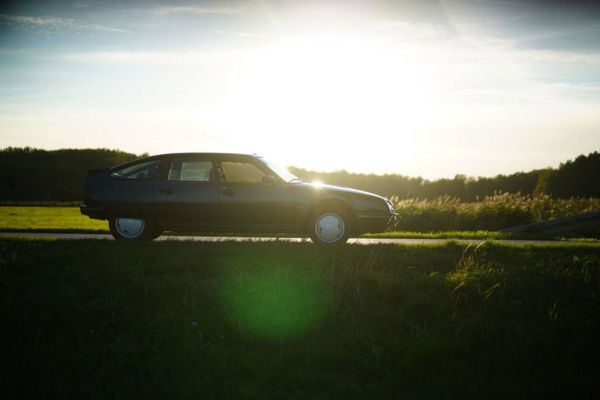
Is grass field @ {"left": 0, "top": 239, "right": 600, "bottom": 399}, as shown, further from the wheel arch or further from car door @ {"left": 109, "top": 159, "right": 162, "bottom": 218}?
car door @ {"left": 109, "top": 159, "right": 162, "bottom": 218}

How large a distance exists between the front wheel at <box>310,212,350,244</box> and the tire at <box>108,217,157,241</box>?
123 inches

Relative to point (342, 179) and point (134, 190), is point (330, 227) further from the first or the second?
point (342, 179)

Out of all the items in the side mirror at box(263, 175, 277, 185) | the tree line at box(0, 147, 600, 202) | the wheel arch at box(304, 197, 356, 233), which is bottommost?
the wheel arch at box(304, 197, 356, 233)

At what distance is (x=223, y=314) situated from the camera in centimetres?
703

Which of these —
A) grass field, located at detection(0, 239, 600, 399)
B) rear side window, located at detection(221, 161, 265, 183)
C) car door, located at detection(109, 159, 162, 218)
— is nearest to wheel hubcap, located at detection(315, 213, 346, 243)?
grass field, located at detection(0, 239, 600, 399)

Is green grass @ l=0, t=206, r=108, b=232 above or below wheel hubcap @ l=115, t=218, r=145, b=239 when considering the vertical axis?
below

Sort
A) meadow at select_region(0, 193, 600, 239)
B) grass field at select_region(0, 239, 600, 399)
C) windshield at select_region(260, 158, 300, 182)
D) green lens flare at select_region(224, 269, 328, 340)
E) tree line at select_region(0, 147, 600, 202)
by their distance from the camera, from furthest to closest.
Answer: tree line at select_region(0, 147, 600, 202)
meadow at select_region(0, 193, 600, 239)
windshield at select_region(260, 158, 300, 182)
green lens flare at select_region(224, 269, 328, 340)
grass field at select_region(0, 239, 600, 399)

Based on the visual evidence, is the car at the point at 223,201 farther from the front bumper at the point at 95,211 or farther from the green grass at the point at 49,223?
the green grass at the point at 49,223

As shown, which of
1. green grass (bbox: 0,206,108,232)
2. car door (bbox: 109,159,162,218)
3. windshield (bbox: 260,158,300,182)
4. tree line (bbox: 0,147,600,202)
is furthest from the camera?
tree line (bbox: 0,147,600,202)

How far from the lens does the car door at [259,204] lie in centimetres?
1021

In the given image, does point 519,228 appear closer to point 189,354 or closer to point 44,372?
point 189,354

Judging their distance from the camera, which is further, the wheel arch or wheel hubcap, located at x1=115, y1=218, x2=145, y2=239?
wheel hubcap, located at x1=115, y1=218, x2=145, y2=239

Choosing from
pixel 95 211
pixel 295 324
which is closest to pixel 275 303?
pixel 295 324

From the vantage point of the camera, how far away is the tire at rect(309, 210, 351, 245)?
33.7ft
